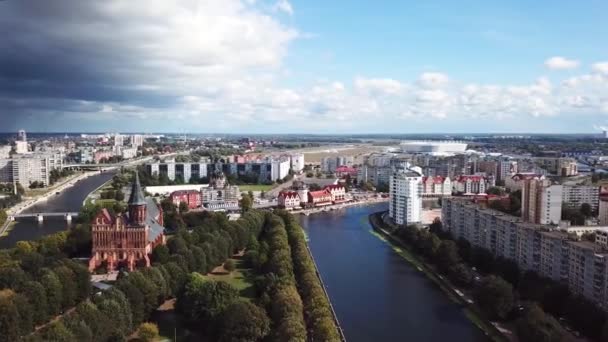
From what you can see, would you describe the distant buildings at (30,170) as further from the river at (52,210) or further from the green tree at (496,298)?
the green tree at (496,298)

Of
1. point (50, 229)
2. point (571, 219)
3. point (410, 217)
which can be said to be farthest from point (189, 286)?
point (571, 219)

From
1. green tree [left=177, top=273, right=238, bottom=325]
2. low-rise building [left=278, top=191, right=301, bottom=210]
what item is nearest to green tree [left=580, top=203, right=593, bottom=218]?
low-rise building [left=278, top=191, right=301, bottom=210]

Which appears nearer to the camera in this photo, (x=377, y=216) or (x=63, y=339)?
(x=63, y=339)

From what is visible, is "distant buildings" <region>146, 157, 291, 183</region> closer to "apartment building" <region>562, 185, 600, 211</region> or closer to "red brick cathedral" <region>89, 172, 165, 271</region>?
"apartment building" <region>562, 185, 600, 211</region>

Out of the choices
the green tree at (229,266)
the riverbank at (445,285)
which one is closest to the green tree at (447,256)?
the riverbank at (445,285)

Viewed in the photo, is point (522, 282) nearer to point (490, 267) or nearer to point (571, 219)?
point (490, 267)

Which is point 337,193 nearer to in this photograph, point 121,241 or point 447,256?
point 447,256
